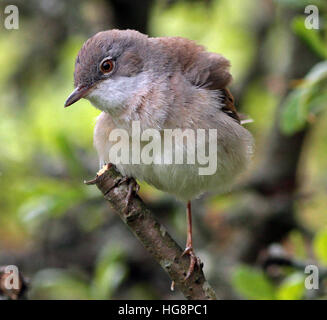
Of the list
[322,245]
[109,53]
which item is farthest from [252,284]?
[109,53]

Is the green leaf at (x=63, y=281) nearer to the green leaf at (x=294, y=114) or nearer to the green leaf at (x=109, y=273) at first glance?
the green leaf at (x=109, y=273)

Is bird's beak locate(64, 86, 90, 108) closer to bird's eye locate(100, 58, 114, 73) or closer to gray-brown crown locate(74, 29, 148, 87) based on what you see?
gray-brown crown locate(74, 29, 148, 87)

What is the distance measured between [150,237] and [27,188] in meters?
2.03

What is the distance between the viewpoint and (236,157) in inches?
151

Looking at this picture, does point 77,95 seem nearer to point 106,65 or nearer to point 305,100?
point 106,65

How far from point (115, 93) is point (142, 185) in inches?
66.8

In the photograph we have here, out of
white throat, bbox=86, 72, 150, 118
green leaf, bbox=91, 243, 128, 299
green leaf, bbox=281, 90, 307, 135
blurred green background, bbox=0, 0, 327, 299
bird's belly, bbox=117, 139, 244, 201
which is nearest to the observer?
bird's belly, bbox=117, 139, 244, 201

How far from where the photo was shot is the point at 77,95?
3637mm

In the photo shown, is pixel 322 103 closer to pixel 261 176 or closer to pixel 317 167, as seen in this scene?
pixel 261 176

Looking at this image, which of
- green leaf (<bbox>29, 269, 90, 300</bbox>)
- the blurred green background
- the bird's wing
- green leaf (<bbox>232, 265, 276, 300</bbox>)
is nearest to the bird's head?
the bird's wing

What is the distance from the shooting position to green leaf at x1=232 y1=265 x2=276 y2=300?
394 centimetres

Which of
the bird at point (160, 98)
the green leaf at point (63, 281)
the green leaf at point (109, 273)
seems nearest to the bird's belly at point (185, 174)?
the bird at point (160, 98)

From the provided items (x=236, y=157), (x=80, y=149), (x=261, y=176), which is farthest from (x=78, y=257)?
(x=236, y=157)

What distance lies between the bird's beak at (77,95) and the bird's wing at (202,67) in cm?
64
